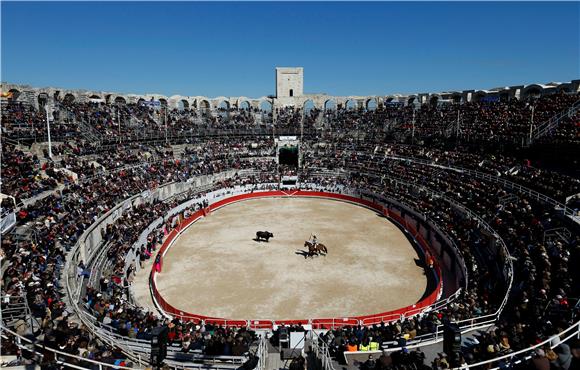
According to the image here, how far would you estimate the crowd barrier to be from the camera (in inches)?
739

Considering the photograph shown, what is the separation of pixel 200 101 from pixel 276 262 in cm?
6177

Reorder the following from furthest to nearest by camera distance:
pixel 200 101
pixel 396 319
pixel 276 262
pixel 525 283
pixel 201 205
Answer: pixel 200 101 → pixel 201 205 → pixel 276 262 → pixel 396 319 → pixel 525 283

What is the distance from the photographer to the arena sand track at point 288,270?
22688mm

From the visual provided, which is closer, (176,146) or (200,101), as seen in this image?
(176,146)

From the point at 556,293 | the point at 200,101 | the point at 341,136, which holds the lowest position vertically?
the point at 556,293

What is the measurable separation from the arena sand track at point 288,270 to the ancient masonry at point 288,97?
3891 centimetres

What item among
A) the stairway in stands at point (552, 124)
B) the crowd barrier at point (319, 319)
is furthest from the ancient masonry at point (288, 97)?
the crowd barrier at point (319, 319)

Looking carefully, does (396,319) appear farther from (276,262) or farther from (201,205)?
(201,205)

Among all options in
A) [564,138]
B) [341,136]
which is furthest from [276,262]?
[341,136]

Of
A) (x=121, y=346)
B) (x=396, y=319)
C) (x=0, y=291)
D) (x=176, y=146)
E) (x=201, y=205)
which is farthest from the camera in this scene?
(x=176, y=146)

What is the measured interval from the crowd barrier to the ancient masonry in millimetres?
33313

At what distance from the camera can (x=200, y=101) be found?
83875 mm

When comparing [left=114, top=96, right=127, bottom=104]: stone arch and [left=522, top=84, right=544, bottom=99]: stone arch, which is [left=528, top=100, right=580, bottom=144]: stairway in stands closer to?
[left=522, top=84, right=544, bottom=99]: stone arch

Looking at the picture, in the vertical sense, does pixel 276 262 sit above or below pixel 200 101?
below
